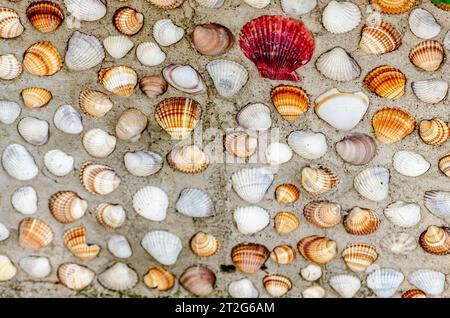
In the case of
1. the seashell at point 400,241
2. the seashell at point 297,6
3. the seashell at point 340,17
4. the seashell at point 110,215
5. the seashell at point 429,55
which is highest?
the seashell at point 297,6

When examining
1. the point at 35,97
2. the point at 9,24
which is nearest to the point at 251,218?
the point at 35,97

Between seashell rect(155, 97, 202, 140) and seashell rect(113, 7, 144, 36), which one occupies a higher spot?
seashell rect(113, 7, 144, 36)

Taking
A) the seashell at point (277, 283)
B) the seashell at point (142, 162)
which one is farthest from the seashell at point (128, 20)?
the seashell at point (277, 283)

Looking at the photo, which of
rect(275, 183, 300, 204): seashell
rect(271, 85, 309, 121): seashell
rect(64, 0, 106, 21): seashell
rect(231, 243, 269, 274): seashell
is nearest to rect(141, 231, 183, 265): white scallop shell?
rect(231, 243, 269, 274): seashell

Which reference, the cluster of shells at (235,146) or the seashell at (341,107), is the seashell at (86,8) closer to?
the cluster of shells at (235,146)

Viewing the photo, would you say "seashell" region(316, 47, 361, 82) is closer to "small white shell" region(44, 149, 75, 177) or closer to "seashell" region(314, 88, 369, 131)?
"seashell" region(314, 88, 369, 131)

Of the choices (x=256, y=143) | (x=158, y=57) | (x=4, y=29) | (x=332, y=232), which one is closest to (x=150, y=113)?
(x=158, y=57)

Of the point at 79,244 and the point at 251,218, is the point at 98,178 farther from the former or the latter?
the point at 251,218
